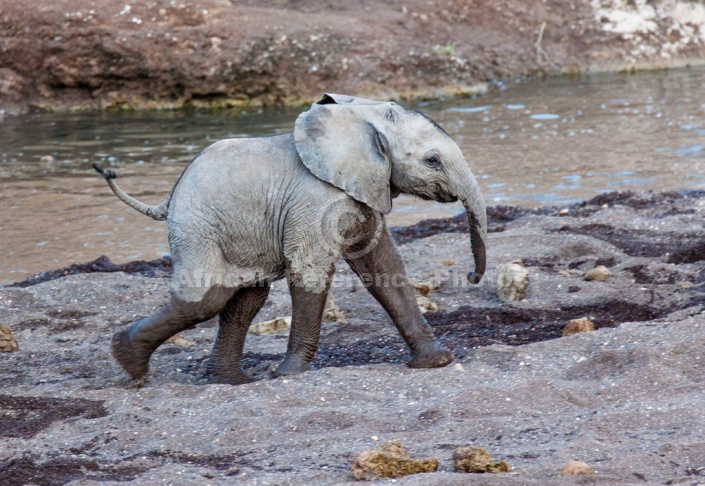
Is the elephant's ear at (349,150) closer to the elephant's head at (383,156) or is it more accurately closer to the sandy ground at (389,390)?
the elephant's head at (383,156)

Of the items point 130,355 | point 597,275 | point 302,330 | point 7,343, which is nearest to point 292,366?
point 302,330

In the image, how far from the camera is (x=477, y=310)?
6.53m

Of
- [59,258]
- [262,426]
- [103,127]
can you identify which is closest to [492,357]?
[262,426]

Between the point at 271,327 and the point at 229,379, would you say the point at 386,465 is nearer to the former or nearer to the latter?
the point at 229,379

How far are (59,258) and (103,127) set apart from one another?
298 inches

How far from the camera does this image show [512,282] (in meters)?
6.50

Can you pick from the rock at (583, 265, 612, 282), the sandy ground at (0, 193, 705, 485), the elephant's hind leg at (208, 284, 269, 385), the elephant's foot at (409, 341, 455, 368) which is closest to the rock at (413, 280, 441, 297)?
the sandy ground at (0, 193, 705, 485)

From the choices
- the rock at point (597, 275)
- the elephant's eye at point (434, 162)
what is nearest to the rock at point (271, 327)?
the elephant's eye at point (434, 162)

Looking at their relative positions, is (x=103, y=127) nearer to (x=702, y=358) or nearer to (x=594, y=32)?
(x=594, y=32)

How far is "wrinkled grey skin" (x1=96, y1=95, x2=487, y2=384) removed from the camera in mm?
5223

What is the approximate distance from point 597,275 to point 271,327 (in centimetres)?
209

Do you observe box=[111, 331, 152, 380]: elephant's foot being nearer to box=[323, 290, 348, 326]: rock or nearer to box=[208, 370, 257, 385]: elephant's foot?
box=[208, 370, 257, 385]: elephant's foot

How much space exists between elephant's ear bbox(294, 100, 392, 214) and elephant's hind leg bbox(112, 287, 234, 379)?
80 centimetres

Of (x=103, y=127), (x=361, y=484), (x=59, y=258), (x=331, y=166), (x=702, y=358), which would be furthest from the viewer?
(x=103, y=127)
